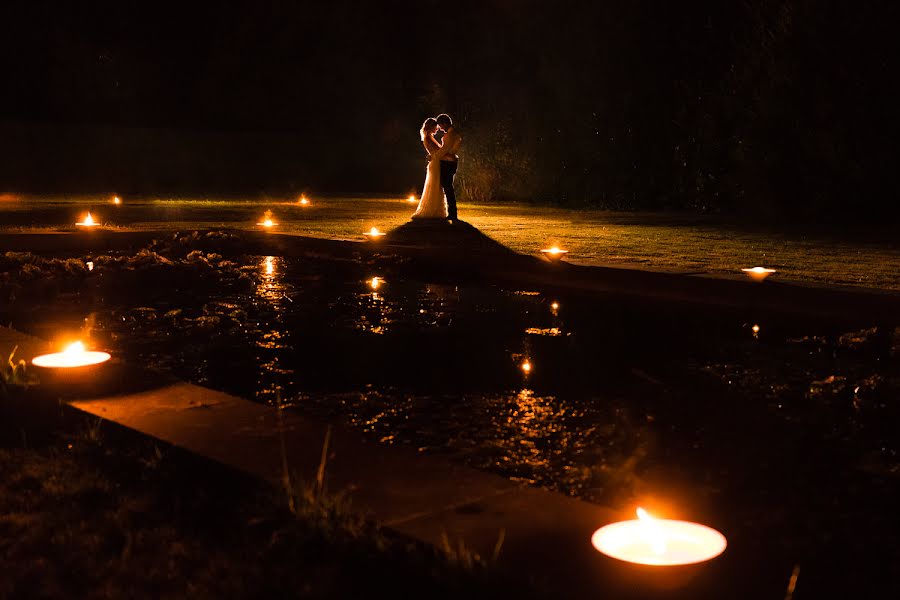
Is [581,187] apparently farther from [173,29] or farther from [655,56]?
[173,29]

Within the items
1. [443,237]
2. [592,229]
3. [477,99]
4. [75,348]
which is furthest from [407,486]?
[477,99]

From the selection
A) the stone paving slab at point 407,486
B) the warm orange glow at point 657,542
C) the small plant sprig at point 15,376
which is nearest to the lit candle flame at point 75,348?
the small plant sprig at point 15,376

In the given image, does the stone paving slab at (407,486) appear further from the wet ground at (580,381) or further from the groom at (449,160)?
the groom at (449,160)

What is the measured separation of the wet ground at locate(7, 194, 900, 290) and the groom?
66 centimetres

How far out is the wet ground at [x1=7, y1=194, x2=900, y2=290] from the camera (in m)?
12.1

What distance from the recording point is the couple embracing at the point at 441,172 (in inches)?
688

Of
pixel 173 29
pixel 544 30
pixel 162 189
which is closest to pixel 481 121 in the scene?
pixel 544 30

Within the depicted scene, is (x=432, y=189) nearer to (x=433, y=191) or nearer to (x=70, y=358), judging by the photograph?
(x=433, y=191)

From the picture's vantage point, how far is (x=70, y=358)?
575 centimetres

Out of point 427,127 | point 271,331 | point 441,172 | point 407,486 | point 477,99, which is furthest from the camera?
point 477,99

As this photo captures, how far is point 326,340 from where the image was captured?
25.4ft

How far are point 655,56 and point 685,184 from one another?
10.6 ft

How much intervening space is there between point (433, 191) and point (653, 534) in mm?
14831

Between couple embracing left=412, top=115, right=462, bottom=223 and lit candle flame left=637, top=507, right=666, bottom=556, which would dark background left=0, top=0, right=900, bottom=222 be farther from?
lit candle flame left=637, top=507, right=666, bottom=556
